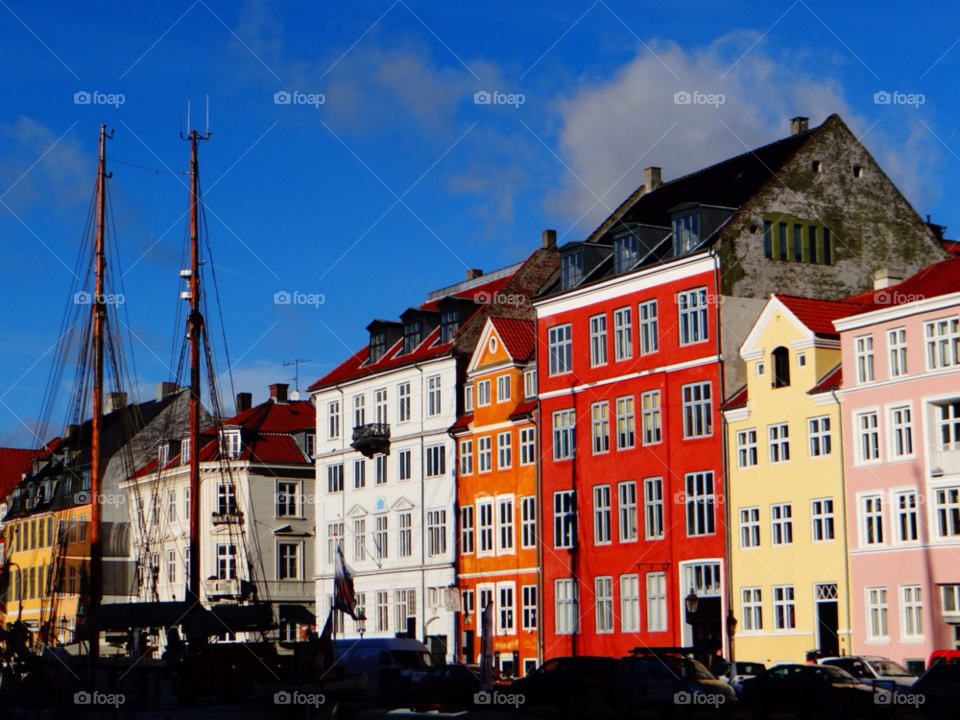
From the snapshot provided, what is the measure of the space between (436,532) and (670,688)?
3084cm

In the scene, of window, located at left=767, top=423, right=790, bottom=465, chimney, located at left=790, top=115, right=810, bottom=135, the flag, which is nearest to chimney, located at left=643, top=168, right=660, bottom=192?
chimney, located at left=790, top=115, right=810, bottom=135

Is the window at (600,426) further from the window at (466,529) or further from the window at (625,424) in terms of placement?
the window at (466,529)

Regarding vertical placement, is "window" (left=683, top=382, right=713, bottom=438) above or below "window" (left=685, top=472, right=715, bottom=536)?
above

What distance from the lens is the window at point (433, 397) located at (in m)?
71.4

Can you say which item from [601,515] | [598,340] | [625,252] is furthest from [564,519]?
[625,252]

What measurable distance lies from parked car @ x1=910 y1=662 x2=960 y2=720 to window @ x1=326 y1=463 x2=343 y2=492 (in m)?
46.2

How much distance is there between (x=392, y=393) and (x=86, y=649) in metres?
28.7

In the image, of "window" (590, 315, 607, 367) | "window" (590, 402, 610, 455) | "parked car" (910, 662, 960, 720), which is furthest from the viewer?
"window" (590, 315, 607, 367)

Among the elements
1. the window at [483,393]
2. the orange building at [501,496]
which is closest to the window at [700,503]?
the orange building at [501,496]

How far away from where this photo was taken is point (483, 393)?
6856cm

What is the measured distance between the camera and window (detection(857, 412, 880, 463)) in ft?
164

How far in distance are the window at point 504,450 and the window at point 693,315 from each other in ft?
38.2

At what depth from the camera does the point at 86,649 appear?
159 feet

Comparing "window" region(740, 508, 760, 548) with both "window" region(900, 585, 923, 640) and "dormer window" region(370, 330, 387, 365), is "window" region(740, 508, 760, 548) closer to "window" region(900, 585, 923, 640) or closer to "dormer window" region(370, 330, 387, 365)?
"window" region(900, 585, 923, 640)
